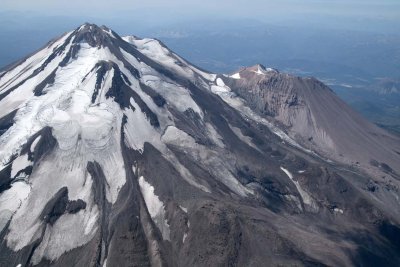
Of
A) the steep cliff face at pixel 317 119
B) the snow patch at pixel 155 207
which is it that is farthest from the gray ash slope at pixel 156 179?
the steep cliff face at pixel 317 119

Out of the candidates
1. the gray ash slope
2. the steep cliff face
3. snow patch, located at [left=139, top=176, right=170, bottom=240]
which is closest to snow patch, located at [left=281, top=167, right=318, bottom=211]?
the gray ash slope

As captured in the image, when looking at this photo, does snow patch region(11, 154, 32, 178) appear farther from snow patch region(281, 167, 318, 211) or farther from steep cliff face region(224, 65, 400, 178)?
steep cliff face region(224, 65, 400, 178)

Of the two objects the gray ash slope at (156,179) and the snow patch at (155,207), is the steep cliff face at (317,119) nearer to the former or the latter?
the gray ash slope at (156,179)

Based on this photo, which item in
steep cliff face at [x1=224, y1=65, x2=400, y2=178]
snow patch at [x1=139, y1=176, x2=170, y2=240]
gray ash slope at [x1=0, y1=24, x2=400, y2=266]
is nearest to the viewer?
gray ash slope at [x1=0, y1=24, x2=400, y2=266]

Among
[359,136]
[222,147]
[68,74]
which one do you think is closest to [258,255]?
[222,147]

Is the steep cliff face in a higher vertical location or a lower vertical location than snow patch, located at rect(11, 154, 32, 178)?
lower

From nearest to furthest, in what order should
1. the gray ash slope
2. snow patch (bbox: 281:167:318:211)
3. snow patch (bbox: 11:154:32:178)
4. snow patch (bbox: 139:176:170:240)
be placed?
the gray ash slope
snow patch (bbox: 139:176:170:240)
snow patch (bbox: 11:154:32:178)
snow patch (bbox: 281:167:318:211)

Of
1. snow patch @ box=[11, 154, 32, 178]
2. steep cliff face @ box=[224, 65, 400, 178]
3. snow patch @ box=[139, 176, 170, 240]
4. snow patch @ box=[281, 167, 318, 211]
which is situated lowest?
steep cliff face @ box=[224, 65, 400, 178]

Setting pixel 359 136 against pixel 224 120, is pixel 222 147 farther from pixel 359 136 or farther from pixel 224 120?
pixel 359 136
